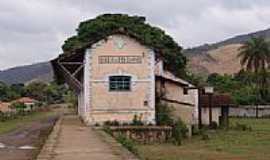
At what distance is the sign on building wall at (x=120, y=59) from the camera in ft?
122

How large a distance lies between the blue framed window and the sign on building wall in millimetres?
819

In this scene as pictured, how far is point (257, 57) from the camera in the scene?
291ft

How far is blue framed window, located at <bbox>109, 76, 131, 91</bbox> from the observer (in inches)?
1474

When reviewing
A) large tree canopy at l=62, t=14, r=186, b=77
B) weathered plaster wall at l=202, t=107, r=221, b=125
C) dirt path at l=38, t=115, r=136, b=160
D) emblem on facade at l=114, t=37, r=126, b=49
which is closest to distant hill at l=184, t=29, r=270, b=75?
large tree canopy at l=62, t=14, r=186, b=77

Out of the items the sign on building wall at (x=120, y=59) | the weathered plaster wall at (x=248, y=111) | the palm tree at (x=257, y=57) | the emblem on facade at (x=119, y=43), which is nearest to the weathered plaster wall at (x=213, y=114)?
the sign on building wall at (x=120, y=59)

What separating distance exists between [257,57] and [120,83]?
176 feet

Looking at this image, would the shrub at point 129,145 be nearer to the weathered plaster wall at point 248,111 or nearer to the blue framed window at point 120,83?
the blue framed window at point 120,83

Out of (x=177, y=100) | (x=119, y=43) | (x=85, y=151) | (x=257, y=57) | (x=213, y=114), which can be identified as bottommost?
(x=85, y=151)

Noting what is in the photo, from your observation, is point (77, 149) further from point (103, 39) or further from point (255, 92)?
point (255, 92)

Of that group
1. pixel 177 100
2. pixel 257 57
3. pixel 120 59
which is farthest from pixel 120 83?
pixel 257 57

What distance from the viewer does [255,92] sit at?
294 ft

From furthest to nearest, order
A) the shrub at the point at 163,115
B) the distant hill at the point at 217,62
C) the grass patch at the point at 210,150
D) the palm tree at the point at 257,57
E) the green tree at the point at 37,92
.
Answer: the distant hill at the point at 217,62 → the green tree at the point at 37,92 → the palm tree at the point at 257,57 → the shrub at the point at 163,115 → the grass patch at the point at 210,150

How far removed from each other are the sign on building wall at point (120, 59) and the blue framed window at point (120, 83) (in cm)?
82

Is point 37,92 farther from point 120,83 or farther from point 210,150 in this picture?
point 210,150
